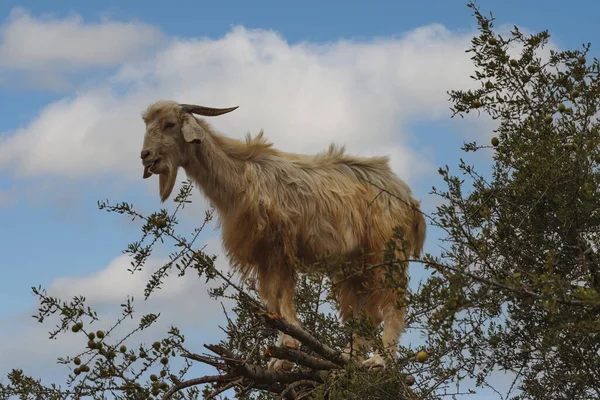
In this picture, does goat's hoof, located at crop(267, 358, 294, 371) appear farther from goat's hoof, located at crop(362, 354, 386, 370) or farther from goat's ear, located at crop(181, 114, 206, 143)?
goat's ear, located at crop(181, 114, 206, 143)

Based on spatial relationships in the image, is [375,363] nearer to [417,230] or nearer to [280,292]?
[280,292]

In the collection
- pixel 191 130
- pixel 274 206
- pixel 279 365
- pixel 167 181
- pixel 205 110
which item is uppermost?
pixel 205 110

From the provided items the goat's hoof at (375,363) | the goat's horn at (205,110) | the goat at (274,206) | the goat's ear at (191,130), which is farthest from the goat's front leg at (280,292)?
the goat's horn at (205,110)

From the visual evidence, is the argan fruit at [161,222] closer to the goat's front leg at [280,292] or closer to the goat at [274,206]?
the goat at [274,206]

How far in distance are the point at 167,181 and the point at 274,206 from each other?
101 centimetres

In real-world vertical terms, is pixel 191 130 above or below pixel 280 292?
above

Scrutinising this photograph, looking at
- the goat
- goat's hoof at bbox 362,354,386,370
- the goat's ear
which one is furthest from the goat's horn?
→ goat's hoof at bbox 362,354,386,370

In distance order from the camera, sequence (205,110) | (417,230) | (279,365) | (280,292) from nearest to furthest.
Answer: (279,365), (280,292), (205,110), (417,230)

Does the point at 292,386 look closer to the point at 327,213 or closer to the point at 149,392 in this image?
the point at 149,392

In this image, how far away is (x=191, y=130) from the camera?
719 centimetres

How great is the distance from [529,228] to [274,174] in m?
2.22

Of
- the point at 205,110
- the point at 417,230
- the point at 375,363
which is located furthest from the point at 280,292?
the point at 205,110

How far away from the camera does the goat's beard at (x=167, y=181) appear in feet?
23.9

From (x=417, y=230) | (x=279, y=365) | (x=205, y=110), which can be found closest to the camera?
(x=279, y=365)
